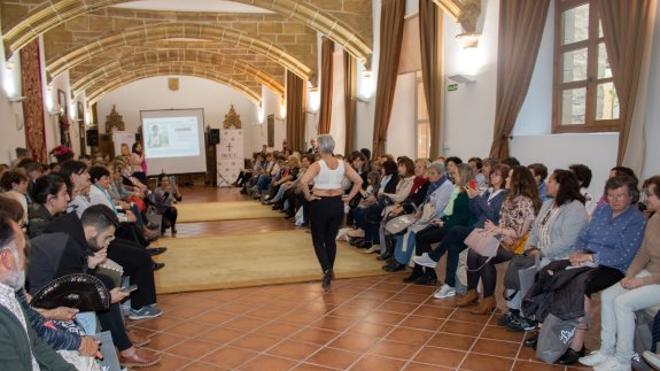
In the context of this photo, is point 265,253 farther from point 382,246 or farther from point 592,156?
point 592,156

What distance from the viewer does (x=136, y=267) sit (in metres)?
4.20

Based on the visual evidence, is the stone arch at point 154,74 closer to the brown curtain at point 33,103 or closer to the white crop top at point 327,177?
the brown curtain at point 33,103

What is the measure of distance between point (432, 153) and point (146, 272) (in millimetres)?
4380

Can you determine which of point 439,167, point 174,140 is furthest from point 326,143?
point 174,140

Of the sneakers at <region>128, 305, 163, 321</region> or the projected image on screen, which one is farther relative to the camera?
the projected image on screen

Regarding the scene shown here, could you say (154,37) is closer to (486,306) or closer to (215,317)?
(215,317)

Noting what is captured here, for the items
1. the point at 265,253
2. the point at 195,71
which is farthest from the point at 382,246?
the point at 195,71

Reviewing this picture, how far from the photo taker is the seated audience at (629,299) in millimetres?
3105

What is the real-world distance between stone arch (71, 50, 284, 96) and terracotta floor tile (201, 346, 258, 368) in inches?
505

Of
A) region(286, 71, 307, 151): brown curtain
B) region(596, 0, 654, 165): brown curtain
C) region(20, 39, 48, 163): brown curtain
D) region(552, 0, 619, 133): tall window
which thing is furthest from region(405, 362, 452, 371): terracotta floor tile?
region(286, 71, 307, 151): brown curtain

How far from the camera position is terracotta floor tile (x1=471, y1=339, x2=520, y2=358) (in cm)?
353

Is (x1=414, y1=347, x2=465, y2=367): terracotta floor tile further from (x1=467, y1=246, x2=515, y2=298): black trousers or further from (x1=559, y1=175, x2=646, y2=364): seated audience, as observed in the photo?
(x1=467, y1=246, x2=515, y2=298): black trousers

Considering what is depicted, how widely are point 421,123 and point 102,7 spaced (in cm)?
527

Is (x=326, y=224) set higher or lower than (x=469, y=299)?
higher
